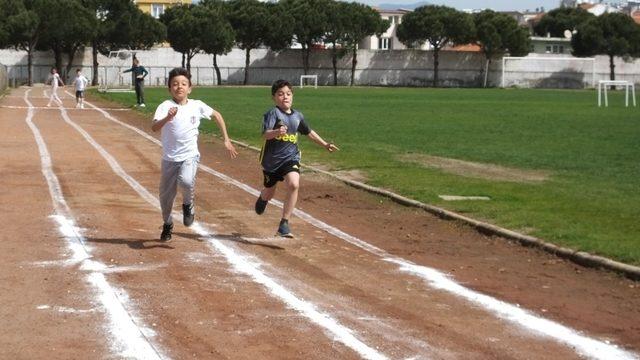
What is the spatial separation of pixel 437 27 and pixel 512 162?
301 feet

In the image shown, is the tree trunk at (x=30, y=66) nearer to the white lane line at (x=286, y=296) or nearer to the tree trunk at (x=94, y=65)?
the tree trunk at (x=94, y=65)

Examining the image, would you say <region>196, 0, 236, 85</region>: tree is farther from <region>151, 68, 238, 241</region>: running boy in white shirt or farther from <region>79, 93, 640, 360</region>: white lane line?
<region>151, 68, 238, 241</region>: running boy in white shirt

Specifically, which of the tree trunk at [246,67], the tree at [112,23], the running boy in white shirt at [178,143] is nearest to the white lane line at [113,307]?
the running boy in white shirt at [178,143]

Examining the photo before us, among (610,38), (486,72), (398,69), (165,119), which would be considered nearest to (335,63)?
(398,69)

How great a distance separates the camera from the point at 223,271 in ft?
33.1

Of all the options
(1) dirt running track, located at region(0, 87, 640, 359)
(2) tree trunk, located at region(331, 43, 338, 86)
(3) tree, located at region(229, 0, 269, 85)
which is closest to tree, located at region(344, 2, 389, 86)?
(2) tree trunk, located at region(331, 43, 338, 86)

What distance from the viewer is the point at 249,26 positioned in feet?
352

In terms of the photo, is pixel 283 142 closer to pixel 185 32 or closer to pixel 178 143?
pixel 178 143

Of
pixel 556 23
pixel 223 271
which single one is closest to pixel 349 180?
pixel 223 271

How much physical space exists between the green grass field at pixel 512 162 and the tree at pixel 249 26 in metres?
63.8

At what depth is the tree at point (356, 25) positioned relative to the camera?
111562mm

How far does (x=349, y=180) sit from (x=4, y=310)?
34.8 feet

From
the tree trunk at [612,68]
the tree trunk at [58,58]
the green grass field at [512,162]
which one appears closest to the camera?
the green grass field at [512,162]

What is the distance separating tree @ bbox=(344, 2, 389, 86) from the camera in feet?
366
